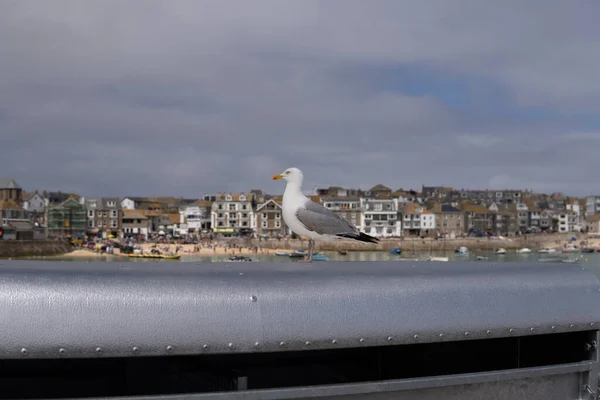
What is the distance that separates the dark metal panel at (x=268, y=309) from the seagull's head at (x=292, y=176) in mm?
2787

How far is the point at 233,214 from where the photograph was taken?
12862 centimetres

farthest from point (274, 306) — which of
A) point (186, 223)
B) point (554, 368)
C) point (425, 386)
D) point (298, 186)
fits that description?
point (186, 223)

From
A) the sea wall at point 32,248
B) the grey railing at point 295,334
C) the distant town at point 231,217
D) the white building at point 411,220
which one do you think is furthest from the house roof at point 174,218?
the grey railing at point 295,334

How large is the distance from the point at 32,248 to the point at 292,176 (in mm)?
99318

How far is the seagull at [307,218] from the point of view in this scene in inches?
281

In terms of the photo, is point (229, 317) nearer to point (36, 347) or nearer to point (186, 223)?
point (36, 347)

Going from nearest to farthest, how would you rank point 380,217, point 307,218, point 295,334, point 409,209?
point 295,334, point 307,218, point 380,217, point 409,209

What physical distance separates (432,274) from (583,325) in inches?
39.8

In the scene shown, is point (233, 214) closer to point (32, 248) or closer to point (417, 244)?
point (417, 244)

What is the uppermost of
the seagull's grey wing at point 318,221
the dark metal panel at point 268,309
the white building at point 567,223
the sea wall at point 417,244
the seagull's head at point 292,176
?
the seagull's head at point 292,176

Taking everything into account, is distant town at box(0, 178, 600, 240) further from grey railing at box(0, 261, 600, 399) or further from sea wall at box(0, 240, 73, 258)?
grey railing at box(0, 261, 600, 399)

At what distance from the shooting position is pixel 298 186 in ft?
24.0

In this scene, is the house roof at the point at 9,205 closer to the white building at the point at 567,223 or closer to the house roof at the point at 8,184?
the house roof at the point at 8,184

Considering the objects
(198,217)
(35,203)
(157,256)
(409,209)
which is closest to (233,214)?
(198,217)
